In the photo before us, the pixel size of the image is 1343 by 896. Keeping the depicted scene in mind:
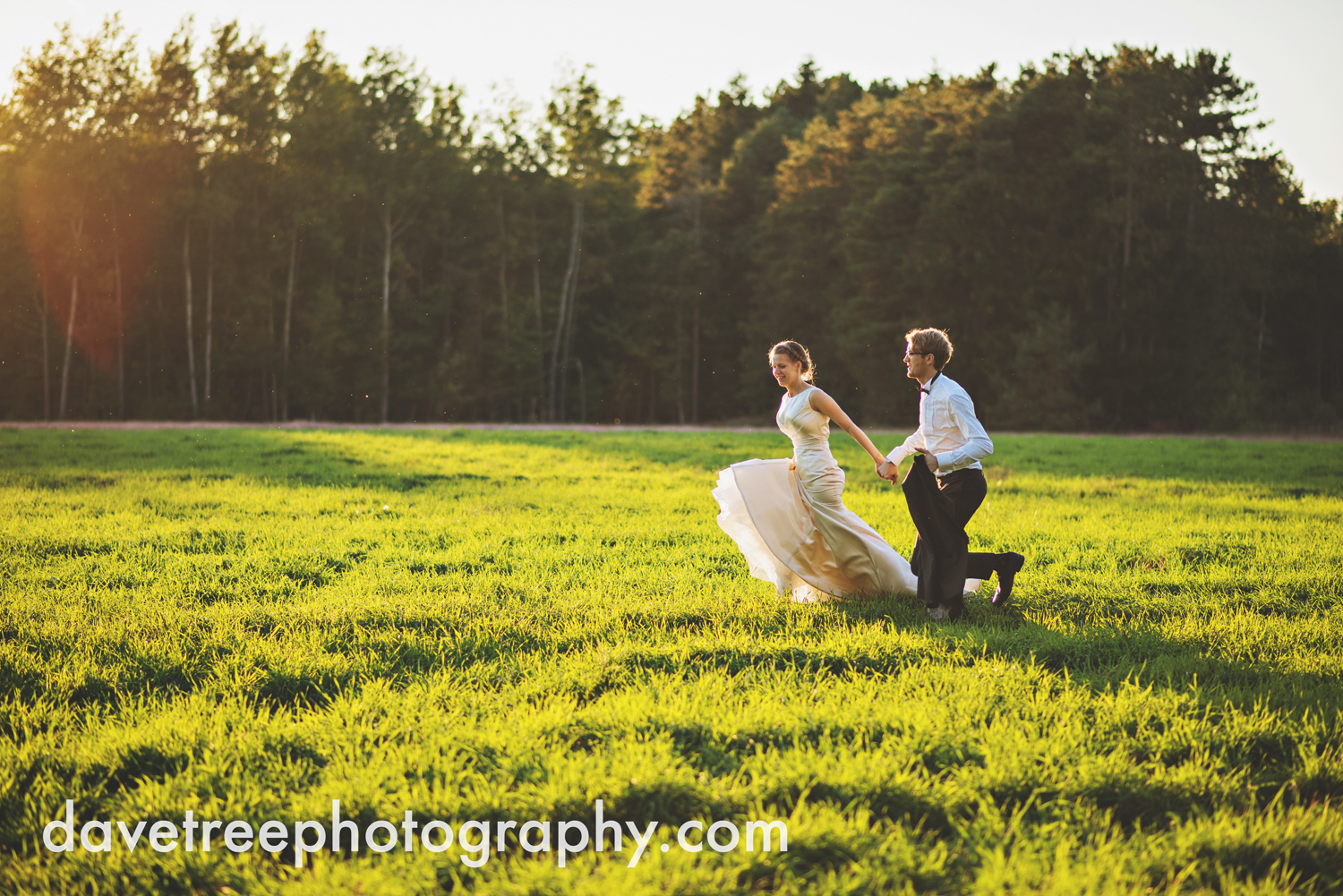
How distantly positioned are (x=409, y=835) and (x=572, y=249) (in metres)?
45.4

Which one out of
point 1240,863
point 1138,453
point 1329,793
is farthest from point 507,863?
point 1138,453

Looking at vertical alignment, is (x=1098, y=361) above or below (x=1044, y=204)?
below

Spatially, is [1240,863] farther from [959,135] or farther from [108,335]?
[108,335]

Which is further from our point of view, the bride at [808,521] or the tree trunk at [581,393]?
the tree trunk at [581,393]

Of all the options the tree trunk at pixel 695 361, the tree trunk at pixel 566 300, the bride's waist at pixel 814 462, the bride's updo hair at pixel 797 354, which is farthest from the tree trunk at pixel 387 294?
the bride's waist at pixel 814 462

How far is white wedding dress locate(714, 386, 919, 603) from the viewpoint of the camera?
6891 millimetres

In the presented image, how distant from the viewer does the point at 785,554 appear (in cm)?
688

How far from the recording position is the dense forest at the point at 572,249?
36500 mm

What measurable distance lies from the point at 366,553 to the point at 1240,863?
305 inches

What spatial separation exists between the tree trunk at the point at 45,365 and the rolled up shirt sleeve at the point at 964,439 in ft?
140

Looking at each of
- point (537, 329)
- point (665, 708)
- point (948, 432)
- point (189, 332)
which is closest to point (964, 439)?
point (948, 432)

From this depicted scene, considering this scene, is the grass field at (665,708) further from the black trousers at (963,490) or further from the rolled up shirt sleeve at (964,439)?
the rolled up shirt sleeve at (964,439)

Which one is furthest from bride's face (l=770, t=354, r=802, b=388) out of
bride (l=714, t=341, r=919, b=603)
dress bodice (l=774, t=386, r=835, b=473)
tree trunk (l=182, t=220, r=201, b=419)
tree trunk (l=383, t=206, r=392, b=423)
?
tree trunk (l=182, t=220, r=201, b=419)

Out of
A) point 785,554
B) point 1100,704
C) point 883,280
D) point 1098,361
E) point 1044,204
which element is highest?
point 1044,204
